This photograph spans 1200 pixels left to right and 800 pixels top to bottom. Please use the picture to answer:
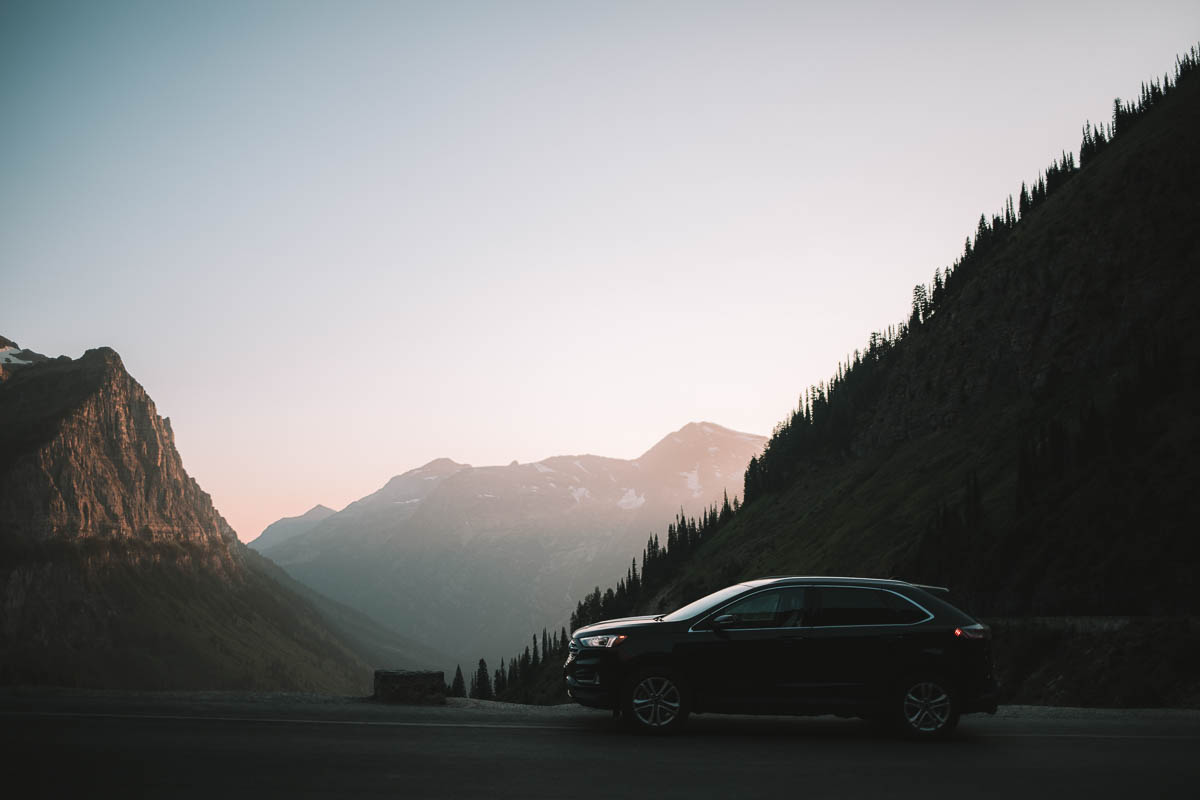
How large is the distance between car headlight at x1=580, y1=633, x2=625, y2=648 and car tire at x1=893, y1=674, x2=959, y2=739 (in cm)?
456

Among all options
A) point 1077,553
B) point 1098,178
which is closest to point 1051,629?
point 1077,553

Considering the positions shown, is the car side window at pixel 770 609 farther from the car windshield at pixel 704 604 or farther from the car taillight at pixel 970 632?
the car taillight at pixel 970 632

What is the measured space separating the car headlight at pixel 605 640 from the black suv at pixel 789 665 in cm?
2

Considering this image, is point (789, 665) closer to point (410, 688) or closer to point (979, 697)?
point (979, 697)

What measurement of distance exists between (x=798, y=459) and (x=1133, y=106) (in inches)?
3927

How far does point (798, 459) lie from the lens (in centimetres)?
19650

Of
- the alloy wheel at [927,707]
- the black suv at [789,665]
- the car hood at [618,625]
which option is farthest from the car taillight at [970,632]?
the car hood at [618,625]

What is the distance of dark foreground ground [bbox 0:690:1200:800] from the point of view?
397 inches

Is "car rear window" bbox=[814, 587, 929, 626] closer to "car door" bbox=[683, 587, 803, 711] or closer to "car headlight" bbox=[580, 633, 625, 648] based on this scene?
"car door" bbox=[683, 587, 803, 711]

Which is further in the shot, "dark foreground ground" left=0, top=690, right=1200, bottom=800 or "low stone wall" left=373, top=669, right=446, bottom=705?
"low stone wall" left=373, top=669, right=446, bottom=705

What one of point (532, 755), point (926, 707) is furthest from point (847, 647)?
point (532, 755)

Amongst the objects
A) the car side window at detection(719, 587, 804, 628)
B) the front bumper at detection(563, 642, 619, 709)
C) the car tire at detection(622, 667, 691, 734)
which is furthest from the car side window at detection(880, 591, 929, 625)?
the front bumper at detection(563, 642, 619, 709)

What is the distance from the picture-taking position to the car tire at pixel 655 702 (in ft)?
45.0

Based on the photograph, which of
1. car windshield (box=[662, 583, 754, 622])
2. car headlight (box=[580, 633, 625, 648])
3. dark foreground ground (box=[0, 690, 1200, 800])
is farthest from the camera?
car windshield (box=[662, 583, 754, 622])
